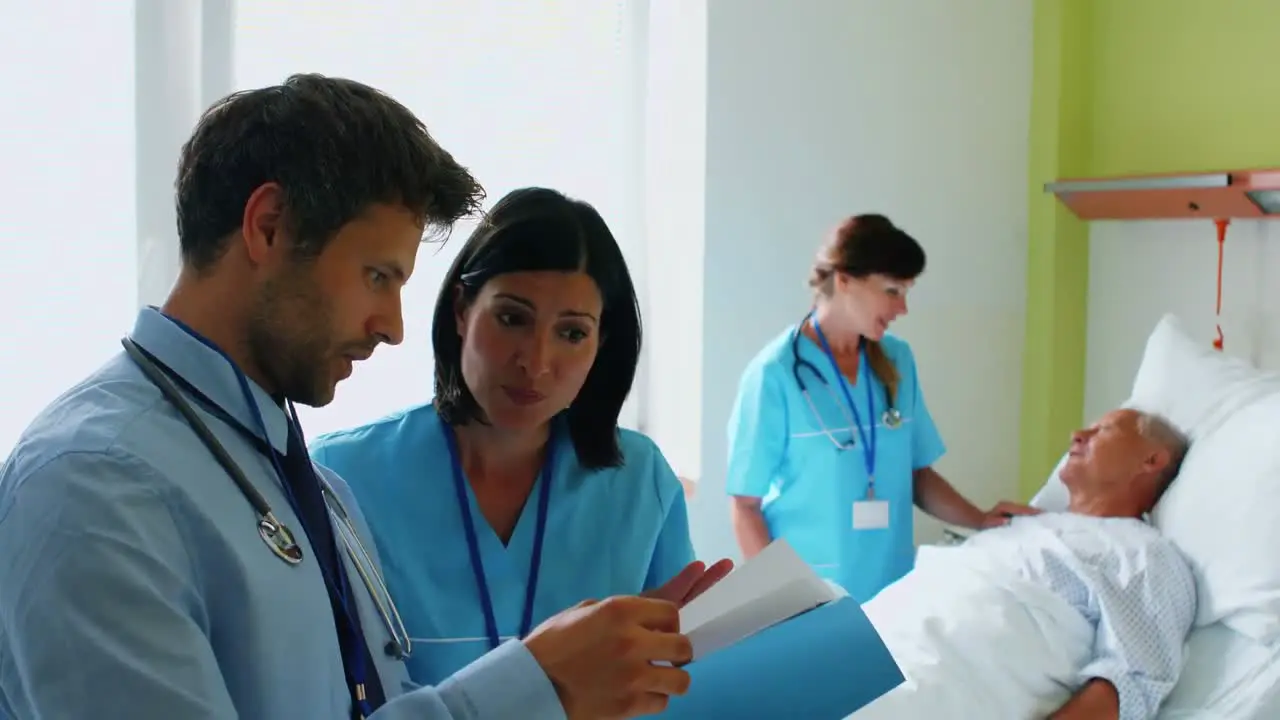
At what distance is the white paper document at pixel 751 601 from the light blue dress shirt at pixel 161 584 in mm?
258

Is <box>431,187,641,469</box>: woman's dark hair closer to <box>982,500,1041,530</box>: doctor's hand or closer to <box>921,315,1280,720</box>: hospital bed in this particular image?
<box>921,315,1280,720</box>: hospital bed

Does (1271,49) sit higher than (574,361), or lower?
higher

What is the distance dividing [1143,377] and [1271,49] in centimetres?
84

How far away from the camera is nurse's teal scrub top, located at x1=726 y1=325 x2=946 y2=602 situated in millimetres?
2820

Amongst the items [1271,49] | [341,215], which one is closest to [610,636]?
[341,215]

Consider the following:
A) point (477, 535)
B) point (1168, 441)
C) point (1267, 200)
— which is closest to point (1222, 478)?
point (1168, 441)

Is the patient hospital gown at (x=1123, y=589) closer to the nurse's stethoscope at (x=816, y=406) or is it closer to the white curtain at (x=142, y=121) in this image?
the nurse's stethoscope at (x=816, y=406)

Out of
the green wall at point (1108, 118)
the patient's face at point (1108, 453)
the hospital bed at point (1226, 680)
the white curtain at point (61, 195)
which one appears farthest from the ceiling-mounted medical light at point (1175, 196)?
the white curtain at point (61, 195)

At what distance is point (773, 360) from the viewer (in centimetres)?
285

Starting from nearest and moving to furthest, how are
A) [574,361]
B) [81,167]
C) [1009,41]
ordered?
[574,361], [81,167], [1009,41]

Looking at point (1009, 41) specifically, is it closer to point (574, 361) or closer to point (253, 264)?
point (574, 361)

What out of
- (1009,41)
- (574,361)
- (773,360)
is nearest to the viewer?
(574,361)

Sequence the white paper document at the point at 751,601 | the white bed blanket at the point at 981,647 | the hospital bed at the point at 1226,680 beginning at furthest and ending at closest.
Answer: the hospital bed at the point at 1226,680 < the white bed blanket at the point at 981,647 < the white paper document at the point at 751,601

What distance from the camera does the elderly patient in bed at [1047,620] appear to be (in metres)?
2.05
